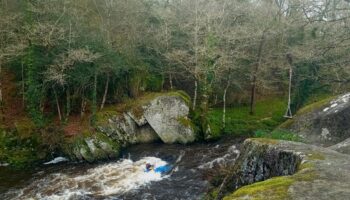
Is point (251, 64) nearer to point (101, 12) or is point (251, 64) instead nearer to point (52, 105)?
point (101, 12)

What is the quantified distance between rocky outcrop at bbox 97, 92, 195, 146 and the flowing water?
1437 mm

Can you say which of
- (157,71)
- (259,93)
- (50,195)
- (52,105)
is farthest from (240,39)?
(50,195)

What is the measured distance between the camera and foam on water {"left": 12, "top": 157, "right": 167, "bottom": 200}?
18891mm

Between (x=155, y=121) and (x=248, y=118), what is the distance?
10.8m

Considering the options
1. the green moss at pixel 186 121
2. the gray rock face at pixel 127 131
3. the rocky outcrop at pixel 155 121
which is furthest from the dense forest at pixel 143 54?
the gray rock face at pixel 127 131

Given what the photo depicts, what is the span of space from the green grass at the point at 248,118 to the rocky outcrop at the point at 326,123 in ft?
32.9

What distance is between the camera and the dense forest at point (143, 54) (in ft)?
87.1

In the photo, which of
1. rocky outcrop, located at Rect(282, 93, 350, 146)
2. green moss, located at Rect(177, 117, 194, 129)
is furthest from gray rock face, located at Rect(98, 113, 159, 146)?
rocky outcrop, located at Rect(282, 93, 350, 146)

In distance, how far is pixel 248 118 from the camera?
34531 mm

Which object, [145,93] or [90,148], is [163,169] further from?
[145,93]

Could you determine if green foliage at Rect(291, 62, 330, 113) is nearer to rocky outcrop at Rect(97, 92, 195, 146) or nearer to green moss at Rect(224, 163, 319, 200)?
rocky outcrop at Rect(97, 92, 195, 146)

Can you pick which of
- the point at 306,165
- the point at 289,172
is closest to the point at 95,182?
the point at 289,172

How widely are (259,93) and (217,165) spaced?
2136 cm

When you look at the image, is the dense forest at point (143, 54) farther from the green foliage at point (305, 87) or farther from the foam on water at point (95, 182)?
the foam on water at point (95, 182)
